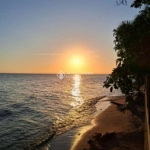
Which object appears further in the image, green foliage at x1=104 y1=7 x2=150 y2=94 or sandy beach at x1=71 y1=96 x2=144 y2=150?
sandy beach at x1=71 y1=96 x2=144 y2=150

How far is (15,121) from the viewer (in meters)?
24.2

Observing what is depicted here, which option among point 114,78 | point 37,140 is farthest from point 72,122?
point 114,78

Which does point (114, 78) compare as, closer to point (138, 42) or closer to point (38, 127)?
point (138, 42)

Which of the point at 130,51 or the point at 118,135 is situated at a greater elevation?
the point at 130,51

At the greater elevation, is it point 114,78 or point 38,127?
point 114,78

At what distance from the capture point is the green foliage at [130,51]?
8.95 m

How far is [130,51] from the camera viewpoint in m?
9.16

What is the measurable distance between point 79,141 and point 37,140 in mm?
3601

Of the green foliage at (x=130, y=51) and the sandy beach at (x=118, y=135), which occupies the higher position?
the green foliage at (x=130, y=51)

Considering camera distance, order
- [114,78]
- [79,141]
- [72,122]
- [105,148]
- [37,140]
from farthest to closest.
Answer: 1. [72,122]
2. [37,140]
3. [79,141]
4. [105,148]
5. [114,78]

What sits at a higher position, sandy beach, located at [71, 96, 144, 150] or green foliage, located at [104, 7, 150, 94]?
green foliage, located at [104, 7, 150, 94]

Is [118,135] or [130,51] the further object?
[118,135]

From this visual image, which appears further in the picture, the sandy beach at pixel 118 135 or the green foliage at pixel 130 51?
the sandy beach at pixel 118 135

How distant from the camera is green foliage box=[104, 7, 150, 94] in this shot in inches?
352
